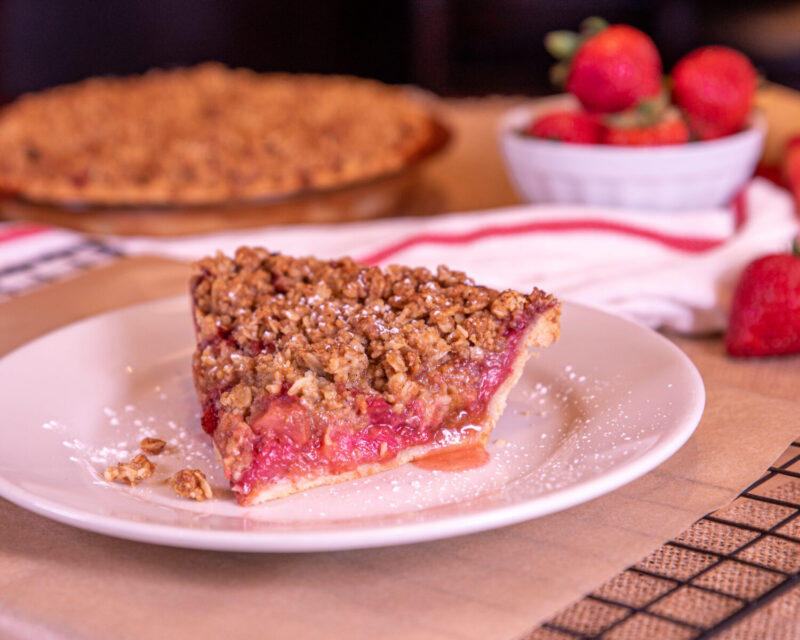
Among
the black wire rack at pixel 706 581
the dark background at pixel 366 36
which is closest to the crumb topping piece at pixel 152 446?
the black wire rack at pixel 706 581

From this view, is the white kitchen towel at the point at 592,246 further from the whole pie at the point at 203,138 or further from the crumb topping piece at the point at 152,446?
the crumb topping piece at the point at 152,446

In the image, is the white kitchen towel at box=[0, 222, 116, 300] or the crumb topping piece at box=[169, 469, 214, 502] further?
the white kitchen towel at box=[0, 222, 116, 300]

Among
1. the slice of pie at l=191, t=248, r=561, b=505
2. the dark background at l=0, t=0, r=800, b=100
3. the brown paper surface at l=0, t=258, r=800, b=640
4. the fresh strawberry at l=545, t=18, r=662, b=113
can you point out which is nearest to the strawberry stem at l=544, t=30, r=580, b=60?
the fresh strawberry at l=545, t=18, r=662, b=113

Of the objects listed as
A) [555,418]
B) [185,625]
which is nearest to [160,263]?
[555,418]

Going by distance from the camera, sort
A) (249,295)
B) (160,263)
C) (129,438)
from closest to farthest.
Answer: (129,438) < (249,295) < (160,263)

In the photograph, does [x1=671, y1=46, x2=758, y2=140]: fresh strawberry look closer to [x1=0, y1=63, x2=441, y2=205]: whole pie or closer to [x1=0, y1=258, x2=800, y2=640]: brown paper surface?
[x1=0, y1=63, x2=441, y2=205]: whole pie

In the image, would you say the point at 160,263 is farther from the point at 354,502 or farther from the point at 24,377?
the point at 354,502
